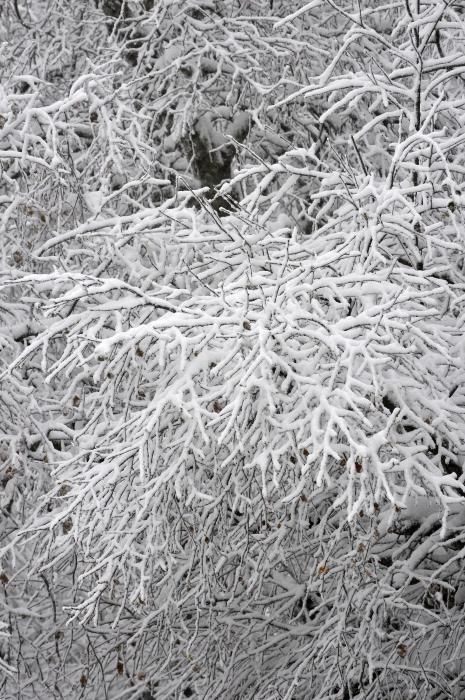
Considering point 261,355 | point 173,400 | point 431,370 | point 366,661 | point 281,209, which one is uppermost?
point 261,355

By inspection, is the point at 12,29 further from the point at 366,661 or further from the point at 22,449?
the point at 366,661

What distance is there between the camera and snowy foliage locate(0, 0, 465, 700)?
11.5ft

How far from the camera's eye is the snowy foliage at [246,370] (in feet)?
11.5

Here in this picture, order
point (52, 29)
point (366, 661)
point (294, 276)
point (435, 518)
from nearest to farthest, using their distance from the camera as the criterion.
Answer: point (294, 276)
point (435, 518)
point (366, 661)
point (52, 29)

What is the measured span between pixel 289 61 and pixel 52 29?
8.31 ft

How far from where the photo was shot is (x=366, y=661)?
17.2ft

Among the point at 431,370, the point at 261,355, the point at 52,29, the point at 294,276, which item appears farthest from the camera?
the point at 52,29

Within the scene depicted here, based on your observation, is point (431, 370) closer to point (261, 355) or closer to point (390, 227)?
point (390, 227)

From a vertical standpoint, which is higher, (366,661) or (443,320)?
(443,320)

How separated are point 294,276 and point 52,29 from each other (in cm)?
579

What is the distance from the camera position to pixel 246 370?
3336 mm

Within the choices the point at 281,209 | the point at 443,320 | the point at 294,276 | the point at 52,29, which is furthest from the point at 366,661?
the point at 52,29

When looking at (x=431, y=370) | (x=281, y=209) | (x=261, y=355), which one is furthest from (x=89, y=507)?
(x=281, y=209)

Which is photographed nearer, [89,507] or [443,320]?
[89,507]
